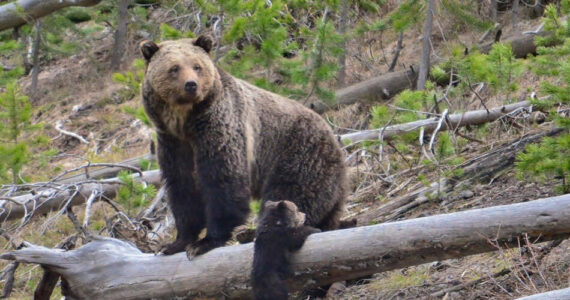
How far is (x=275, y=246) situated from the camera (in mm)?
4988

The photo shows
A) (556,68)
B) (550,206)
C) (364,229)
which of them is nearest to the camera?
(550,206)

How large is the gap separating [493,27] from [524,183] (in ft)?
16.1

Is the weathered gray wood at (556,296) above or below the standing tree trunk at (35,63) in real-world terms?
above

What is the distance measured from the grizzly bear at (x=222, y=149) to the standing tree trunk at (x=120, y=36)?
9983mm

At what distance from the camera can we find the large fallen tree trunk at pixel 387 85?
11.4m

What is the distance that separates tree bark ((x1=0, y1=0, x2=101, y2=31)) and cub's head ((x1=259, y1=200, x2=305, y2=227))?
25.0ft

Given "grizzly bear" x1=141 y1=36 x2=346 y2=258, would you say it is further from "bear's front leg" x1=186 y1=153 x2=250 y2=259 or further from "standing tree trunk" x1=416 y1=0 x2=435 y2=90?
"standing tree trunk" x1=416 y1=0 x2=435 y2=90

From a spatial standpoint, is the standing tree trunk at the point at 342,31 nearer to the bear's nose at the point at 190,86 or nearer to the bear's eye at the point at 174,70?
the bear's eye at the point at 174,70

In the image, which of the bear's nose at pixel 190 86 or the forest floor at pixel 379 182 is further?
the bear's nose at pixel 190 86

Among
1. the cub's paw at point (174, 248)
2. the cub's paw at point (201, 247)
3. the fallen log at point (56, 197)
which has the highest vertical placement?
the cub's paw at point (201, 247)

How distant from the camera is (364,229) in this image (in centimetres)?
489

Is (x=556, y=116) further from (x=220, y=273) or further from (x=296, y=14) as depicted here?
(x=296, y=14)

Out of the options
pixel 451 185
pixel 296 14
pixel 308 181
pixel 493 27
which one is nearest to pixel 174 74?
pixel 308 181

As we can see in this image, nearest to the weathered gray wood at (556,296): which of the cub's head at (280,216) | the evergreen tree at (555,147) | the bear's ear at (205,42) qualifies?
the cub's head at (280,216)
